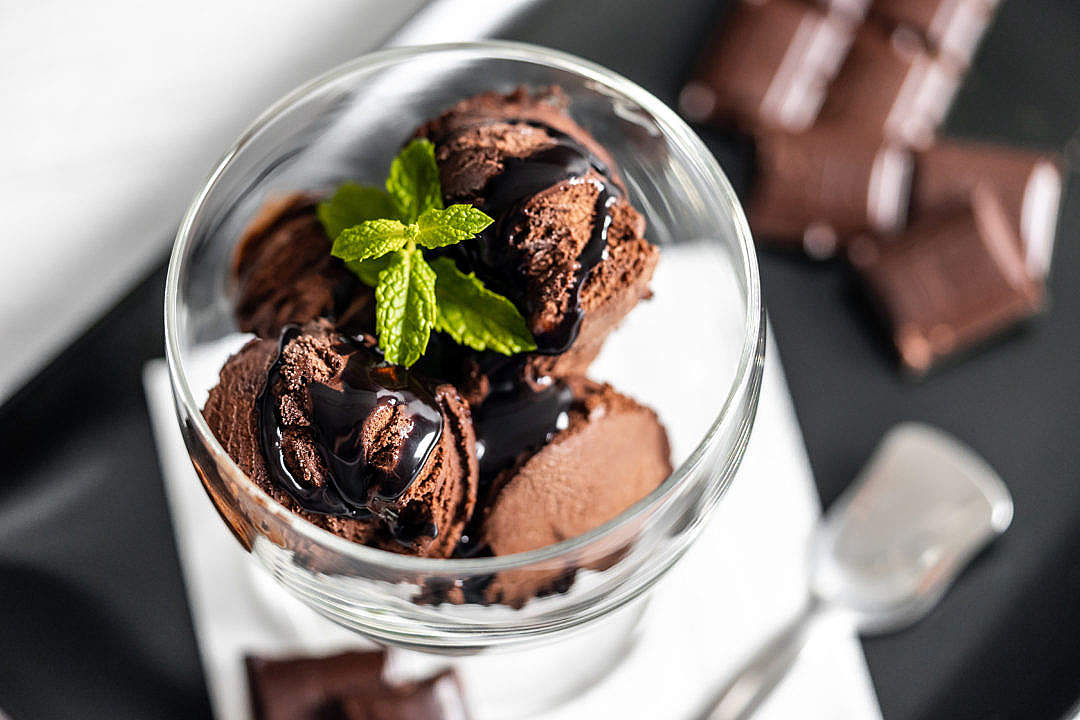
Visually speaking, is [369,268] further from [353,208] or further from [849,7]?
[849,7]

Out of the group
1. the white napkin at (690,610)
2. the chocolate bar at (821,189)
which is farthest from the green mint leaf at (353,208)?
the chocolate bar at (821,189)

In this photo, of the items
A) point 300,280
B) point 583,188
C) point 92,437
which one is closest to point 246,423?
point 300,280

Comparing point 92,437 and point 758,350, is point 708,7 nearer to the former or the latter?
point 758,350

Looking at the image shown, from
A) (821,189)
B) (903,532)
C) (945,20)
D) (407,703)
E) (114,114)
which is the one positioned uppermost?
(114,114)

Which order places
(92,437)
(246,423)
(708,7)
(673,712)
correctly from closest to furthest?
(246,423)
(673,712)
(92,437)
(708,7)

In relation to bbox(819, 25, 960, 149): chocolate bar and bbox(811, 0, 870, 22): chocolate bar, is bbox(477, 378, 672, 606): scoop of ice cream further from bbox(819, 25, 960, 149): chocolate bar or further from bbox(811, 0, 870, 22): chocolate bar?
bbox(811, 0, 870, 22): chocolate bar

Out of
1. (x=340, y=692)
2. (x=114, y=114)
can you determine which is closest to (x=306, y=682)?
(x=340, y=692)

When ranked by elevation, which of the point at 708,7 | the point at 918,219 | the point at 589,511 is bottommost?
the point at 918,219
